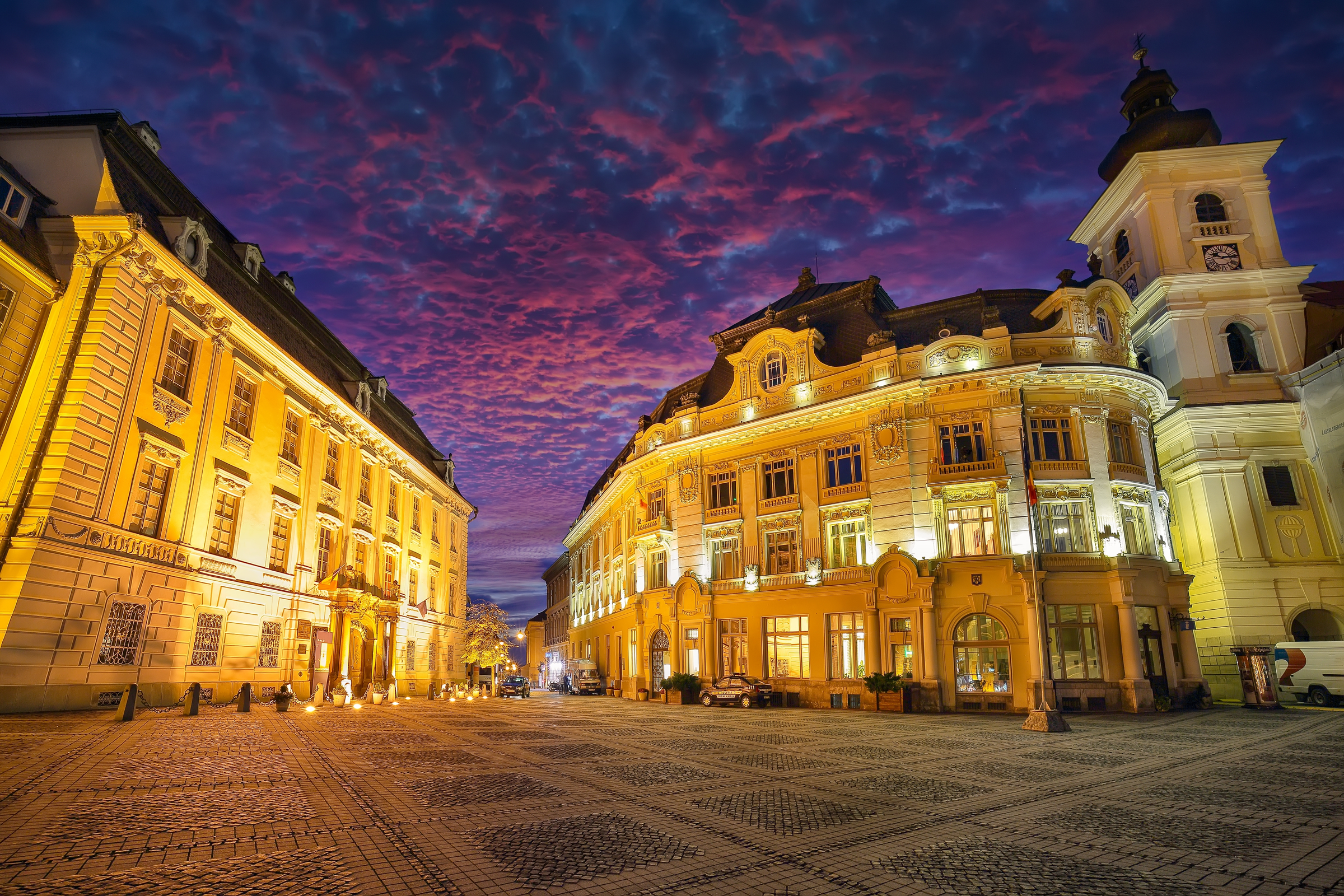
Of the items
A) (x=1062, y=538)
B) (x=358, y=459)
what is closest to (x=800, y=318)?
(x=1062, y=538)

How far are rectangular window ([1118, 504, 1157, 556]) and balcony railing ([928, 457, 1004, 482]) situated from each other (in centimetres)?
602

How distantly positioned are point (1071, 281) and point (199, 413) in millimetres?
37706

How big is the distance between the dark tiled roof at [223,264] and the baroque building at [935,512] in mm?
19340

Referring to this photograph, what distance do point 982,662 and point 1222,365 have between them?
25626 millimetres

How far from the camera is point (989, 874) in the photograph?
652 centimetres

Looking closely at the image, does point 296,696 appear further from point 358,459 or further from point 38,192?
point 38,192

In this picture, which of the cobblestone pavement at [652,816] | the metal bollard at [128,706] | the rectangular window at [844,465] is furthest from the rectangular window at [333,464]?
the rectangular window at [844,465]

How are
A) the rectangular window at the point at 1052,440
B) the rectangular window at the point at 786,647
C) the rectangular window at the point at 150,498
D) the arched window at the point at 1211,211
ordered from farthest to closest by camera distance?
the arched window at the point at 1211,211 < the rectangular window at the point at 786,647 < the rectangular window at the point at 1052,440 < the rectangular window at the point at 150,498

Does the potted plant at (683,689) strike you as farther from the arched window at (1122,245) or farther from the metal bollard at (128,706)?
the arched window at (1122,245)

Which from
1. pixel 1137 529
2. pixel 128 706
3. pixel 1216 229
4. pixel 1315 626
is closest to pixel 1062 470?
pixel 1137 529

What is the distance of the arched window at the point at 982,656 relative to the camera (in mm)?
29828

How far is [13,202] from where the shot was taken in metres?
21.9

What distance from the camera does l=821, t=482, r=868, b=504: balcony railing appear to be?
3391 centimetres

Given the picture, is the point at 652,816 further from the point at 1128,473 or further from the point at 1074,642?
the point at 1128,473
